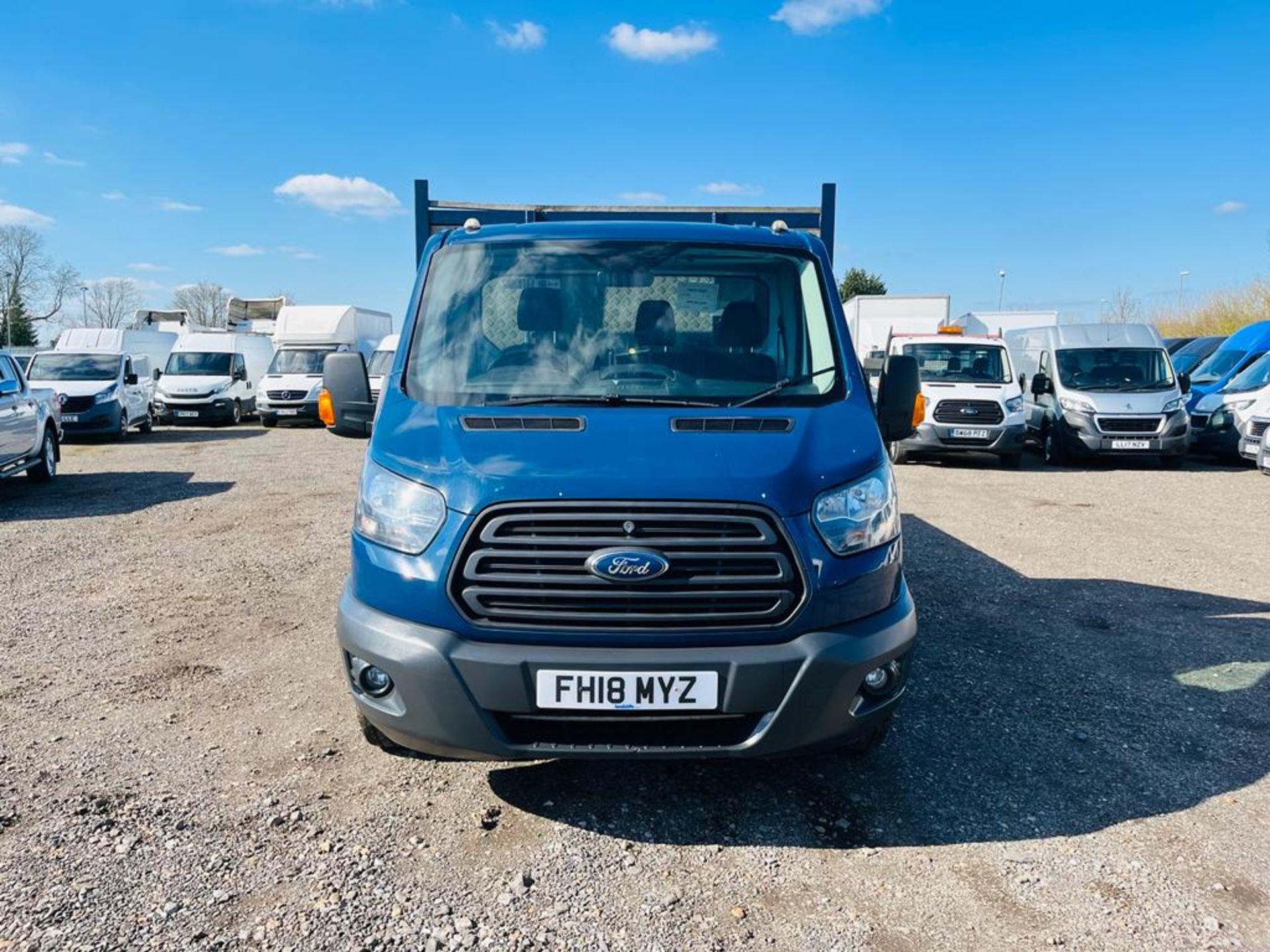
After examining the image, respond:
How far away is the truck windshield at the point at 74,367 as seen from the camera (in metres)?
17.4

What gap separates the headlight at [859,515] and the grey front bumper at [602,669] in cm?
Result: 28

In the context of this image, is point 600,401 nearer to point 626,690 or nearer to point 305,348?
point 626,690

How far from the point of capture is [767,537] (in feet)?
9.46

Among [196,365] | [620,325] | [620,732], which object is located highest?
[620,325]

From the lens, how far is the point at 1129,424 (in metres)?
13.8

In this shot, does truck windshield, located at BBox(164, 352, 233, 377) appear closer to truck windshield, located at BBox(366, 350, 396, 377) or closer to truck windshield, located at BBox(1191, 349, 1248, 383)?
truck windshield, located at BBox(366, 350, 396, 377)

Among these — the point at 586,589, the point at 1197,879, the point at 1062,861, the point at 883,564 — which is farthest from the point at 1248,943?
the point at 586,589

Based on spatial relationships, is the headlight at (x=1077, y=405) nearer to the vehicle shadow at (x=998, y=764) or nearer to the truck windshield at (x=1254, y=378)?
the truck windshield at (x=1254, y=378)

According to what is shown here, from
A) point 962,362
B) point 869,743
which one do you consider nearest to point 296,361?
point 962,362

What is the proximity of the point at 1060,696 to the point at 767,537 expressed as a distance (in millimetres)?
2483

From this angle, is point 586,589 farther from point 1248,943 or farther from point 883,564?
point 1248,943

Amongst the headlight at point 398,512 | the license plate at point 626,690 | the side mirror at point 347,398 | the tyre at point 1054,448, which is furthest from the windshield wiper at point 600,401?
the tyre at point 1054,448

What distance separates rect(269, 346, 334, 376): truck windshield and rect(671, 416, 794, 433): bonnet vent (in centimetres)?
2046

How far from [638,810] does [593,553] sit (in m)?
1.12
